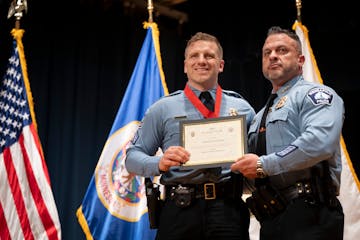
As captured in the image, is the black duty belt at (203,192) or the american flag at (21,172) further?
the american flag at (21,172)

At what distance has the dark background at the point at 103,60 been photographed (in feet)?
15.4

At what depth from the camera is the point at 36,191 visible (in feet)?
12.1

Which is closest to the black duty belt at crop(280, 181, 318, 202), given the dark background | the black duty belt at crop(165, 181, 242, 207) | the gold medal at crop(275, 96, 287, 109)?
the black duty belt at crop(165, 181, 242, 207)

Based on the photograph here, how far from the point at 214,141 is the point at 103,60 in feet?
9.88

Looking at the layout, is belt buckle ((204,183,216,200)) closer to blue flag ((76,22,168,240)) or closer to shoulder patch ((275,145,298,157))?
shoulder patch ((275,145,298,157))

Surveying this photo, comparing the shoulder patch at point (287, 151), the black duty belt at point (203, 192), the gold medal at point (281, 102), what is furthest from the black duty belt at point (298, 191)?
the gold medal at point (281, 102)

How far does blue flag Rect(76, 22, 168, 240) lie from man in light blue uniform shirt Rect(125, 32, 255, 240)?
1.00 m

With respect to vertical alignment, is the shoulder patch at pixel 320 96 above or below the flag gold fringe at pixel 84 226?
above

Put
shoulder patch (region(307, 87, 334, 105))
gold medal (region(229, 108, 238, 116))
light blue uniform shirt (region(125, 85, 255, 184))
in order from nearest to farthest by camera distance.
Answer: shoulder patch (region(307, 87, 334, 105)), light blue uniform shirt (region(125, 85, 255, 184)), gold medal (region(229, 108, 238, 116))

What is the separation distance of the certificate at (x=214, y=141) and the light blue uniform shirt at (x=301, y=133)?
0.15 meters

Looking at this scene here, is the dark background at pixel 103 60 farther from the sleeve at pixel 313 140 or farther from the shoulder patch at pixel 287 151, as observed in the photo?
the shoulder patch at pixel 287 151

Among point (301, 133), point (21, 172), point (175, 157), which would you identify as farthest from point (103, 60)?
point (301, 133)

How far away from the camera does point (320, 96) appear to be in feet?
7.48

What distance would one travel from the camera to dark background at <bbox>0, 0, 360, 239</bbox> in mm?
4684
